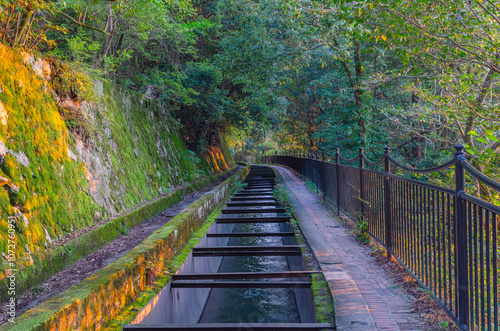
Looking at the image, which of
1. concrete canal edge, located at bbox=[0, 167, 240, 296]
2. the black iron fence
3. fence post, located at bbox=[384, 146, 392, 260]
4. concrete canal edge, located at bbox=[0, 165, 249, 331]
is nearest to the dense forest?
fence post, located at bbox=[384, 146, 392, 260]

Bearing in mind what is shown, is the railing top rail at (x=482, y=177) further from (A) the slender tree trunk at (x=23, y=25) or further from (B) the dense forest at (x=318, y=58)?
(A) the slender tree trunk at (x=23, y=25)

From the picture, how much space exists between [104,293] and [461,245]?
305 cm

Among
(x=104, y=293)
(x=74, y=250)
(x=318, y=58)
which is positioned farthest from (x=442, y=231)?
(x=318, y=58)

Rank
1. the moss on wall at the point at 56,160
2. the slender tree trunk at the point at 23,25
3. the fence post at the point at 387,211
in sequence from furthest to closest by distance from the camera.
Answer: the slender tree trunk at the point at 23,25, the fence post at the point at 387,211, the moss on wall at the point at 56,160

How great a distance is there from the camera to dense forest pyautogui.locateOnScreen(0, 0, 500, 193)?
19.2 ft

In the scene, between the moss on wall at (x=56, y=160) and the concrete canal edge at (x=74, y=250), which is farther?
the moss on wall at (x=56, y=160)

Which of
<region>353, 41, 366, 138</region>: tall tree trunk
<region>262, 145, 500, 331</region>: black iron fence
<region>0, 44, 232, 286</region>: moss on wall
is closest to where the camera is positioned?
<region>262, 145, 500, 331</region>: black iron fence

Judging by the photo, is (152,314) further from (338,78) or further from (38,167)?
(338,78)

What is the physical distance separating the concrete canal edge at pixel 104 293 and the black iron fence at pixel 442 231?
3000 mm

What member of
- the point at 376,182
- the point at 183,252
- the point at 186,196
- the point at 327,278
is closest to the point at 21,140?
the point at 183,252

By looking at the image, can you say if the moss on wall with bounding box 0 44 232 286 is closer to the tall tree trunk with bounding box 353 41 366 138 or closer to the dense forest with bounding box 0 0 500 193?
the dense forest with bounding box 0 0 500 193

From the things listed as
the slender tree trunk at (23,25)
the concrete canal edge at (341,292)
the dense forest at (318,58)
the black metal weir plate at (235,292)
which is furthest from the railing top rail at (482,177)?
the slender tree trunk at (23,25)

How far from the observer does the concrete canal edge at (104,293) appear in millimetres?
2467

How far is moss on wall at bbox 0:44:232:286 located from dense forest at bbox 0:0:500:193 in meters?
0.55
